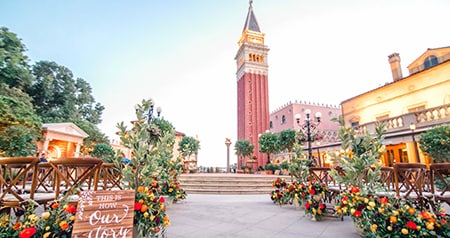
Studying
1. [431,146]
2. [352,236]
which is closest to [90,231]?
[352,236]

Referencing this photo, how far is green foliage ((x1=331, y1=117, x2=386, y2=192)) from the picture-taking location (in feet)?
10.9

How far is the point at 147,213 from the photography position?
90.3 inches

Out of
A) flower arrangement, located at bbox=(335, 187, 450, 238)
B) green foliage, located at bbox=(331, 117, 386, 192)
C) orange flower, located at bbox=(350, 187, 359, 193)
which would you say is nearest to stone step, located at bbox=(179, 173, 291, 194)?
green foliage, located at bbox=(331, 117, 386, 192)

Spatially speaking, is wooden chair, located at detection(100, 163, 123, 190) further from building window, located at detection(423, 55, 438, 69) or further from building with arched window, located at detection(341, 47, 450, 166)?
building window, located at detection(423, 55, 438, 69)

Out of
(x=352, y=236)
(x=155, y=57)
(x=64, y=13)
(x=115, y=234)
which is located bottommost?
(x=352, y=236)

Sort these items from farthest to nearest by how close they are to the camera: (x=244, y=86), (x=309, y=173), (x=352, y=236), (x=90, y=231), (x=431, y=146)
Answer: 1. (x=244, y=86)
2. (x=431, y=146)
3. (x=309, y=173)
4. (x=352, y=236)
5. (x=90, y=231)

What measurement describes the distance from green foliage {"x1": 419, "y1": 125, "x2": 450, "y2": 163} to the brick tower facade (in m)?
23.5

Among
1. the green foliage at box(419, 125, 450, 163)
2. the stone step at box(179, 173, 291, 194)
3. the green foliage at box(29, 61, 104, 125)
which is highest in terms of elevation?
the green foliage at box(29, 61, 104, 125)

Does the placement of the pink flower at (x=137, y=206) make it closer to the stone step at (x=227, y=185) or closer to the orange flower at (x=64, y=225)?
the orange flower at (x=64, y=225)

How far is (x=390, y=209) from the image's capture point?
268cm

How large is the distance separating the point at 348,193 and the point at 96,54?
97.1 ft

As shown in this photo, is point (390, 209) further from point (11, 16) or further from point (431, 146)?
point (11, 16)

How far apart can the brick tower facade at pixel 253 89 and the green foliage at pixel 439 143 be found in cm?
2350

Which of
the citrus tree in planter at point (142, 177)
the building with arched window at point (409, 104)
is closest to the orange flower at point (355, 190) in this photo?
the citrus tree in planter at point (142, 177)
